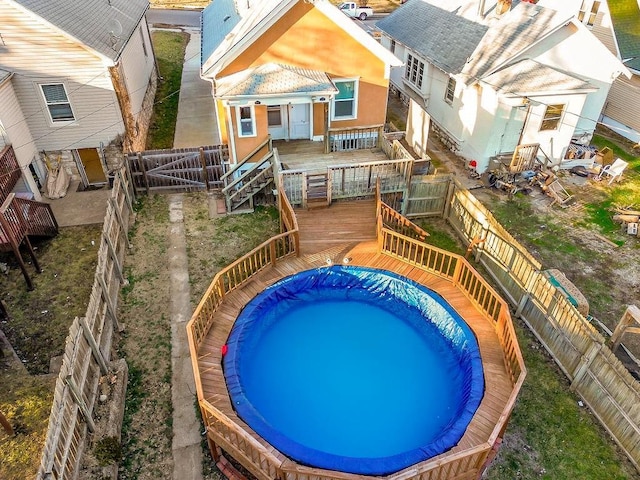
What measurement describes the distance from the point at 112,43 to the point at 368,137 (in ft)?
36.8

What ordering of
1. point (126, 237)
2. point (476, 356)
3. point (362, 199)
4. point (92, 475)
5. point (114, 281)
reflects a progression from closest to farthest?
point (92, 475), point (476, 356), point (114, 281), point (126, 237), point (362, 199)

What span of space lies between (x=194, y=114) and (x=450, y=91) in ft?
45.4

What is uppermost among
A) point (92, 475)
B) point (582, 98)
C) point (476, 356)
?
point (582, 98)

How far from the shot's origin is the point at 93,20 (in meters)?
19.3

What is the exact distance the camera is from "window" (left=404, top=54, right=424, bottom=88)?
974 inches

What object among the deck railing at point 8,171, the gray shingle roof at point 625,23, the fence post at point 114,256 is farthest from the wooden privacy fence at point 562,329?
the deck railing at point 8,171

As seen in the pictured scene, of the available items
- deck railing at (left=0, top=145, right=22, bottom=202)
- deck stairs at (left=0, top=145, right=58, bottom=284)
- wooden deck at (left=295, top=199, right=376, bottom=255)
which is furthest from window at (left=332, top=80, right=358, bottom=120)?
deck railing at (left=0, top=145, right=22, bottom=202)

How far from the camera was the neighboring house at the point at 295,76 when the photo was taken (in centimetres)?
1627

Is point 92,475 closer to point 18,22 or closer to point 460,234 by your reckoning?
point 460,234

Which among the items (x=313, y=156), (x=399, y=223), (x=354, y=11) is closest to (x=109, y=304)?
(x=399, y=223)

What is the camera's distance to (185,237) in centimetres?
1622

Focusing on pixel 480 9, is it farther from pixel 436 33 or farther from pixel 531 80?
pixel 531 80

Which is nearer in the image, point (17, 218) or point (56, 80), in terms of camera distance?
point (17, 218)

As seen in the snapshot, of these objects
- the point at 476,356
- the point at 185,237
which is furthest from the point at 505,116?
the point at 185,237
